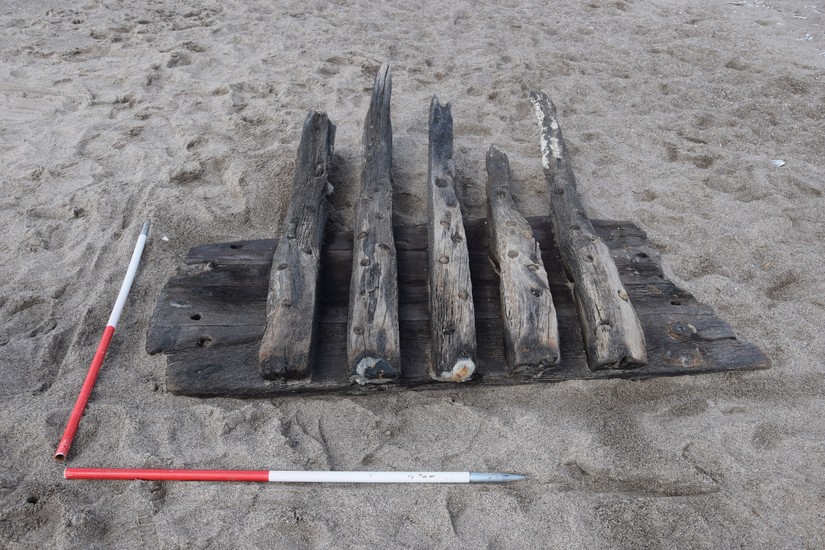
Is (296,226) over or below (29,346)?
over

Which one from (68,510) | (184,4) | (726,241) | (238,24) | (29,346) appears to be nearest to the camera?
(68,510)

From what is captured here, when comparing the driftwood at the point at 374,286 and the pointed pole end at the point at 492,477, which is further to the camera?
the driftwood at the point at 374,286

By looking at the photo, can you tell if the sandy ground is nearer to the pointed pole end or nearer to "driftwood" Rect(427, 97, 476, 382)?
the pointed pole end

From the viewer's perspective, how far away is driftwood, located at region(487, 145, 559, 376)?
2461 mm

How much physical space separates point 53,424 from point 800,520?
273 cm

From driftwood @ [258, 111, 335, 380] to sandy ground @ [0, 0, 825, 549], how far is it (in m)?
0.21

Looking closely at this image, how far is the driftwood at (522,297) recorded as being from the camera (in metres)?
2.46

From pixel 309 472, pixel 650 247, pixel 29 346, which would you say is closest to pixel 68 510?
pixel 309 472

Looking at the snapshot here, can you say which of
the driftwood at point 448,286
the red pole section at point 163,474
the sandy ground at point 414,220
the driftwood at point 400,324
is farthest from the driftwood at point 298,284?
the driftwood at point 448,286

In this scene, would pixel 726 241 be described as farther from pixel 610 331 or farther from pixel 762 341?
pixel 610 331

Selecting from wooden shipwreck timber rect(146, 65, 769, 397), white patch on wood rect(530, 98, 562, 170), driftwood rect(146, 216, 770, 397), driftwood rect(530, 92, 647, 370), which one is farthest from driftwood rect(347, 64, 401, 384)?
white patch on wood rect(530, 98, 562, 170)

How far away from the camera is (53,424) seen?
233 cm

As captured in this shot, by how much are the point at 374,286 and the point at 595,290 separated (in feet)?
3.25

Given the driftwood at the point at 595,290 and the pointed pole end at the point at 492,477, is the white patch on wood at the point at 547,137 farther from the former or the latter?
the pointed pole end at the point at 492,477
